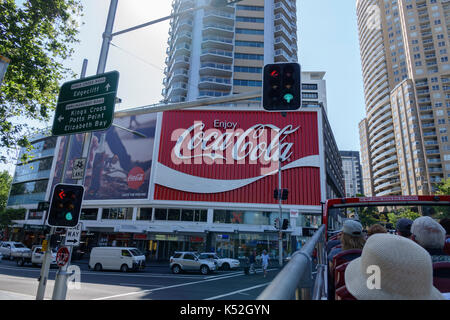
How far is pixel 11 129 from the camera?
12.2 meters

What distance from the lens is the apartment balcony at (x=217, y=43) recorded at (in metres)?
53.8

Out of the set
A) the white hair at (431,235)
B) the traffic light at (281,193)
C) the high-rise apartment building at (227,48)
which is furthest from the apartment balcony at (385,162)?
the white hair at (431,235)

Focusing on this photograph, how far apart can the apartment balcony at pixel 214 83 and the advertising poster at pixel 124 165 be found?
17057mm

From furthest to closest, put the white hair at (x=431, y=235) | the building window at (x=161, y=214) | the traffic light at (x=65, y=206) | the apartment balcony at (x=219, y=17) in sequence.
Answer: the apartment balcony at (x=219, y=17)
the building window at (x=161, y=214)
the traffic light at (x=65, y=206)
the white hair at (x=431, y=235)

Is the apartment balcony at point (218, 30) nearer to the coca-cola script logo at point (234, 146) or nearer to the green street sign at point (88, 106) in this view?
the coca-cola script logo at point (234, 146)

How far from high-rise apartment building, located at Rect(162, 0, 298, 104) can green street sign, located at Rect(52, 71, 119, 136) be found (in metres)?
47.0

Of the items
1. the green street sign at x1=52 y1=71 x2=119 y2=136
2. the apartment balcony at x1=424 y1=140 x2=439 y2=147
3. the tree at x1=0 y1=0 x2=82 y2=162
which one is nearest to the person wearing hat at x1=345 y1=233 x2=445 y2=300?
the green street sign at x1=52 y1=71 x2=119 y2=136

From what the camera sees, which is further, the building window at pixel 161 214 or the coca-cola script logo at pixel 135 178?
the coca-cola script logo at pixel 135 178

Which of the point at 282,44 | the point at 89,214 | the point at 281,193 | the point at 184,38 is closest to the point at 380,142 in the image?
the point at 282,44

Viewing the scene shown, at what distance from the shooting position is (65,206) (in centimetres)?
567

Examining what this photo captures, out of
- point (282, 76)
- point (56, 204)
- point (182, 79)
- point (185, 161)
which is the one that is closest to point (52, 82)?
point (56, 204)

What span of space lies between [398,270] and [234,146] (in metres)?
34.6

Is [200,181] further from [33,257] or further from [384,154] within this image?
[384,154]
